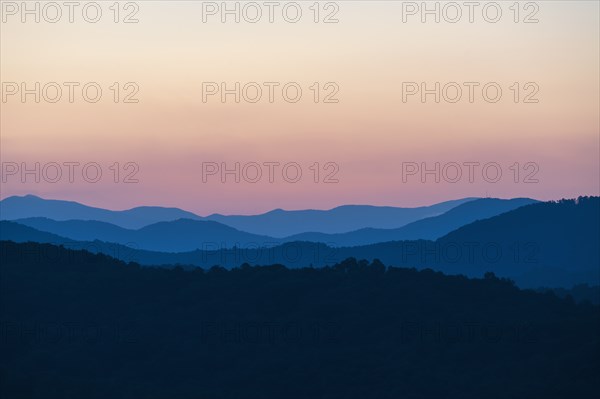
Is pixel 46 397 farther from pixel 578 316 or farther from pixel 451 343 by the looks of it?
pixel 578 316

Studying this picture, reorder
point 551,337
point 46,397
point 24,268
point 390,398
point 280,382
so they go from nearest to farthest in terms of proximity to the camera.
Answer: point 46,397 → point 390,398 → point 280,382 → point 551,337 → point 24,268

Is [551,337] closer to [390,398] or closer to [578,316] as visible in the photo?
[578,316]

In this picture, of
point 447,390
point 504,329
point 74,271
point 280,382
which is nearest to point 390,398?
point 447,390

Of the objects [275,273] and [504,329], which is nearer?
[504,329]

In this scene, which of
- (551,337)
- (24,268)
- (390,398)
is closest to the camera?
(390,398)

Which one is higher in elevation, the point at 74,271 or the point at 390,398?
the point at 74,271

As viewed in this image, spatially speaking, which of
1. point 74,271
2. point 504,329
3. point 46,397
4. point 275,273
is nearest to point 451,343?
point 504,329
